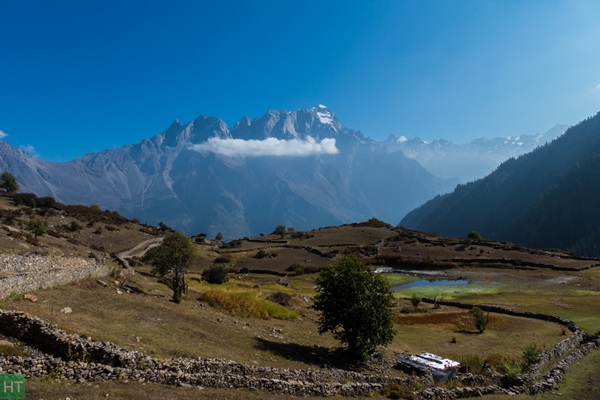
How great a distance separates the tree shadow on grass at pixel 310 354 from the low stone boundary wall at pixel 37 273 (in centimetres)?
1545

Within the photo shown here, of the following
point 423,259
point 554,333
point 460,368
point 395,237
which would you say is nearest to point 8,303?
point 460,368

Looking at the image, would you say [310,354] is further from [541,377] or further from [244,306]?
[541,377]

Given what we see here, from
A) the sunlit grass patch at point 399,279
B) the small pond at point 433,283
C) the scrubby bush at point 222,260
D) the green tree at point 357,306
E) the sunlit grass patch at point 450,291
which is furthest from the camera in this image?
the scrubby bush at point 222,260

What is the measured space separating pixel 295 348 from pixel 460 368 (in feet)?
42.1

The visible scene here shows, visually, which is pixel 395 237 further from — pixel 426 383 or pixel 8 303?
pixel 8 303

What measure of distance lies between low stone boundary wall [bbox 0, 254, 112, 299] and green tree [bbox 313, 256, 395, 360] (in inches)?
777

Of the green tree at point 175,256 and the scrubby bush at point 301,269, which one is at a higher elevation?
the green tree at point 175,256

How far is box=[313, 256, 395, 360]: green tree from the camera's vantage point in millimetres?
28484

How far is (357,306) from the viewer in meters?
28.5

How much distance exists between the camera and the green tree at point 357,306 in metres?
28.5

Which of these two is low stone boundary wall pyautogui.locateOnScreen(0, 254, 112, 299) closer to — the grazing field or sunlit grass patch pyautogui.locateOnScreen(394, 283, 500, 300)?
the grazing field

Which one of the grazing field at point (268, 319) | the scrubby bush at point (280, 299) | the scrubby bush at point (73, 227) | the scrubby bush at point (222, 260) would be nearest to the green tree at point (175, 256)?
the grazing field at point (268, 319)

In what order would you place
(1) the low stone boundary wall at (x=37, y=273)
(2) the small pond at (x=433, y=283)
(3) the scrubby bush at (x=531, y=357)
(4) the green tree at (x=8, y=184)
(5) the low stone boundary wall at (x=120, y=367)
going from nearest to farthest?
(5) the low stone boundary wall at (x=120, y=367) < (1) the low stone boundary wall at (x=37, y=273) < (3) the scrubby bush at (x=531, y=357) < (2) the small pond at (x=433, y=283) < (4) the green tree at (x=8, y=184)

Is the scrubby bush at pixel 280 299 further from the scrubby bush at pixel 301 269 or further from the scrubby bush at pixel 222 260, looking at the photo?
the scrubby bush at pixel 222 260
